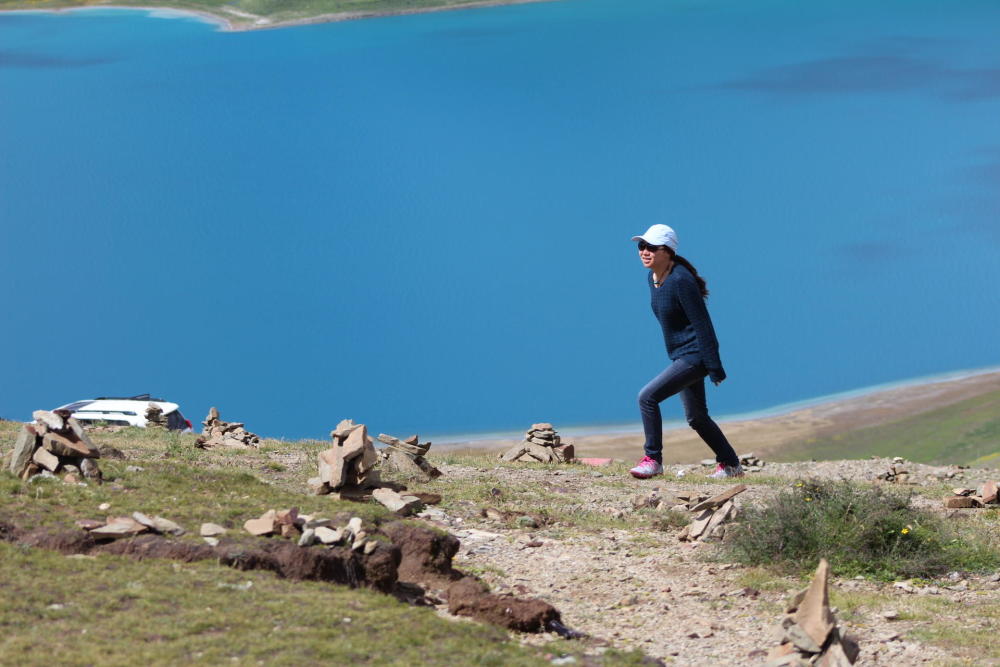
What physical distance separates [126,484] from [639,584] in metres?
4.85

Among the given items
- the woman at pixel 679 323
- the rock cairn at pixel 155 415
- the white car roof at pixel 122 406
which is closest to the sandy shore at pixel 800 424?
the white car roof at pixel 122 406

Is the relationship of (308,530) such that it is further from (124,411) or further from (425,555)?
(124,411)

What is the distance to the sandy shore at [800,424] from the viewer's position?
45375 mm

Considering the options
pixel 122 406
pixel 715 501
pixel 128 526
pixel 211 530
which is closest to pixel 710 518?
pixel 715 501

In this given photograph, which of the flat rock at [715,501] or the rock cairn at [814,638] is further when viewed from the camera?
the flat rock at [715,501]

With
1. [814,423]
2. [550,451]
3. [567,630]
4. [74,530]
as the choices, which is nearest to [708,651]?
[567,630]

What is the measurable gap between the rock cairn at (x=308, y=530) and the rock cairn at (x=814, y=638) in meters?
3.27

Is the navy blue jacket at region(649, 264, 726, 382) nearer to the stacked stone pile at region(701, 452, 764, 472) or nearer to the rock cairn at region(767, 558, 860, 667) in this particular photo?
the stacked stone pile at region(701, 452, 764, 472)

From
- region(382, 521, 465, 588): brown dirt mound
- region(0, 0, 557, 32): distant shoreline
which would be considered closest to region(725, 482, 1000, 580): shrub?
region(382, 521, 465, 588): brown dirt mound

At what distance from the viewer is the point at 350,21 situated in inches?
3994

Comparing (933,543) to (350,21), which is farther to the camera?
(350,21)

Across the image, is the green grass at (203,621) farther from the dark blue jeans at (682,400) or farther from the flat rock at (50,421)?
the dark blue jeans at (682,400)

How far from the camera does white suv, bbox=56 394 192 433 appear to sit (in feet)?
96.1

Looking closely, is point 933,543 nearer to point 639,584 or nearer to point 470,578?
point 639,584
